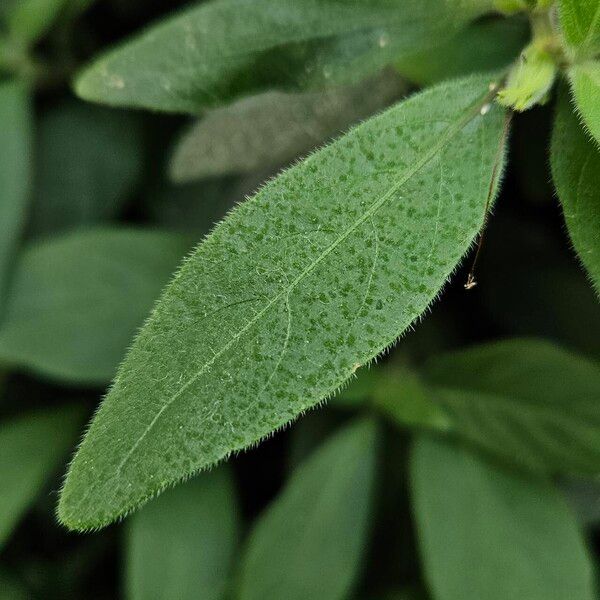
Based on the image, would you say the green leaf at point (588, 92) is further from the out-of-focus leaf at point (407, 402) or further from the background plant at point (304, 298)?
the out-of-focus leaf at point (407, 402)

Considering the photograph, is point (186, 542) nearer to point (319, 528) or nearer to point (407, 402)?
point (319, 528)

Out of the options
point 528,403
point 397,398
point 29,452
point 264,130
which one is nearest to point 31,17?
point 264,130

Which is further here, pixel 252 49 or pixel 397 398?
pixel 397 398

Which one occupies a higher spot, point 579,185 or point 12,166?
point 579,185

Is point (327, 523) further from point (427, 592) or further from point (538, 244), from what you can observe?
point (538, 244)

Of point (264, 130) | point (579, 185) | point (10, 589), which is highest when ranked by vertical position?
point (579, 185)

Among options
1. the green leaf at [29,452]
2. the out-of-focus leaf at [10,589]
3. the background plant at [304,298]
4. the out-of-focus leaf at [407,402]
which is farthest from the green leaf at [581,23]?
the out-of-focus leaf at [10,589]

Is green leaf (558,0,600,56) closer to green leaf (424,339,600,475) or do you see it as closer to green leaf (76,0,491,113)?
green leaf (76,0,491,113)
